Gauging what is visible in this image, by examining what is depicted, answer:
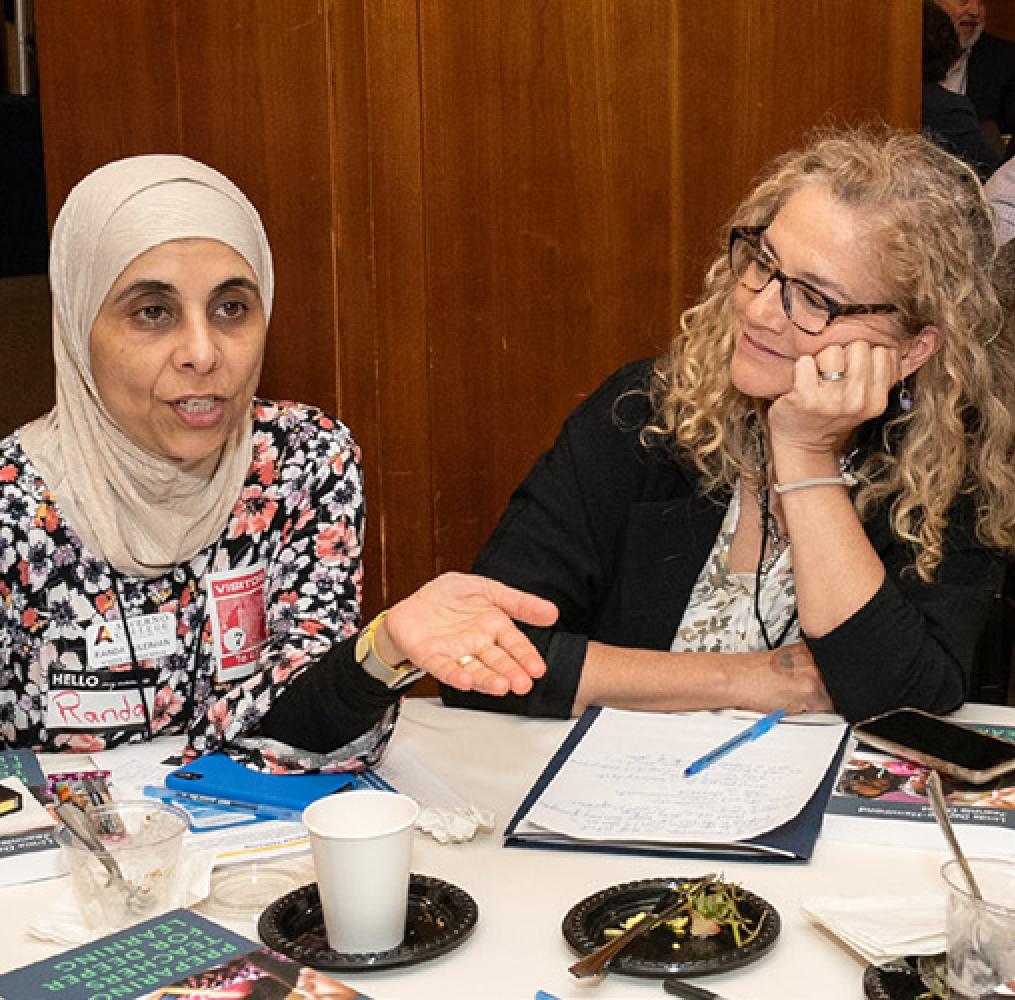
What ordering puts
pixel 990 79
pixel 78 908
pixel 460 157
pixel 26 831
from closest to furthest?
pixel 78 908, pixel 26 831, pixel 460 157, pixel 990 79

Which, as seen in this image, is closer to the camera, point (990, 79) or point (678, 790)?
point (678, 790)

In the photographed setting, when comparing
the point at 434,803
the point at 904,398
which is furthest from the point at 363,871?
the point at 904,398

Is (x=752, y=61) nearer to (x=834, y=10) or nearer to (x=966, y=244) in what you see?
(x=834, y=10)

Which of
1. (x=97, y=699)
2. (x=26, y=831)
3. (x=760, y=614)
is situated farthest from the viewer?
(x=760, y=614)

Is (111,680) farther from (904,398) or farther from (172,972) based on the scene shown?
(904,398)

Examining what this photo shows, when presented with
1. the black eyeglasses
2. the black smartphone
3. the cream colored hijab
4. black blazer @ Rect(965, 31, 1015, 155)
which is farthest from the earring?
black blazer @ Rect(965, 31, 1015, 155)

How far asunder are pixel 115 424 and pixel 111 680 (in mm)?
357

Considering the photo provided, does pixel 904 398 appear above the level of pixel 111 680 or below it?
above

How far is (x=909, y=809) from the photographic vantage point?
1.54 m

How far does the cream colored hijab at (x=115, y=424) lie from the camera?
198cm

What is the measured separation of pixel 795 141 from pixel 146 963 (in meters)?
Result: 2.35

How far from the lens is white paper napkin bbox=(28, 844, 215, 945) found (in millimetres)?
1306

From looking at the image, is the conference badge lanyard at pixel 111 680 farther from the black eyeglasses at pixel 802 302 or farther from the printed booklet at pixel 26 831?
the black eyeglasses at pixel 802 302

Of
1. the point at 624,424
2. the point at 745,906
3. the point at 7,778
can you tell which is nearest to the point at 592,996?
the point at 745,906
